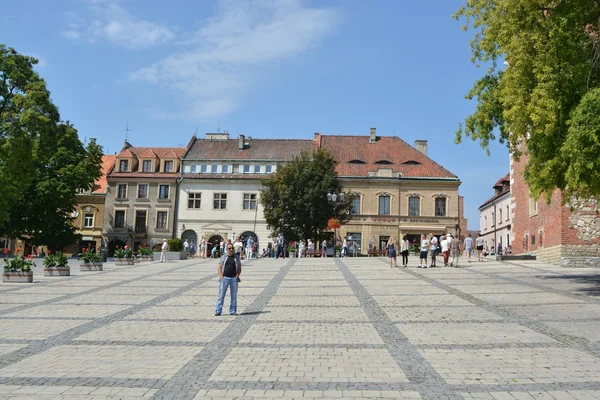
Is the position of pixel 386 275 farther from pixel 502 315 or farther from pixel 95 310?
pixel 95 310

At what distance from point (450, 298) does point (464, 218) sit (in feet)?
204

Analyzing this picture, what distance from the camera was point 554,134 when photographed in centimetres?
1441

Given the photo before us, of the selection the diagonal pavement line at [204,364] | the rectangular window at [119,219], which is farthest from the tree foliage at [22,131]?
the diagonal pavement line at [204,364]

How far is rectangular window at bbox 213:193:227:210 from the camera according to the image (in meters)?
59.0

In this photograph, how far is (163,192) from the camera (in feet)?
196

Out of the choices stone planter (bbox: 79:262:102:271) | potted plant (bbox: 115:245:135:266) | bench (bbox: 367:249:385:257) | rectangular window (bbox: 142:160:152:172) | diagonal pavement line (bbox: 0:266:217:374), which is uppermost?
rectangular window (bbox: 142:160:152:172)

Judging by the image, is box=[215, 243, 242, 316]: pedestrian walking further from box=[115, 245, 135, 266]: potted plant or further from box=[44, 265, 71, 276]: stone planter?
box=[115, 245, 135, 266]: potted plant

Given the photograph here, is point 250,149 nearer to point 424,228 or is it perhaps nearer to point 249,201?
point 249,201

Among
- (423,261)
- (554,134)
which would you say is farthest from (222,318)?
(423,261)

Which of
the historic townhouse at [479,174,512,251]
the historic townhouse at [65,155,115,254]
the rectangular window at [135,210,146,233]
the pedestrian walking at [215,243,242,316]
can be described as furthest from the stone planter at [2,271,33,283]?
the historic townhouse at [479,174,512,251]

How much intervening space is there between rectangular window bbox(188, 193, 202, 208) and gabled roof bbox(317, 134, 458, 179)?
15.3 metres

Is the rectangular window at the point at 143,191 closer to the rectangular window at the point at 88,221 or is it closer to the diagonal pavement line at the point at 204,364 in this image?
the rectangular window at the point at 88,221

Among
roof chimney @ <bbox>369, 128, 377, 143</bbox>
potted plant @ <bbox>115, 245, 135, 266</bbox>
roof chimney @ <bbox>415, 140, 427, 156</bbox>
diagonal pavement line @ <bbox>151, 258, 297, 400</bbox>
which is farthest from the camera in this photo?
roof chimney @ <bbox>369, 128, 377, 143</bbox>

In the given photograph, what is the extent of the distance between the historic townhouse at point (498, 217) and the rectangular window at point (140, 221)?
3734 cm
